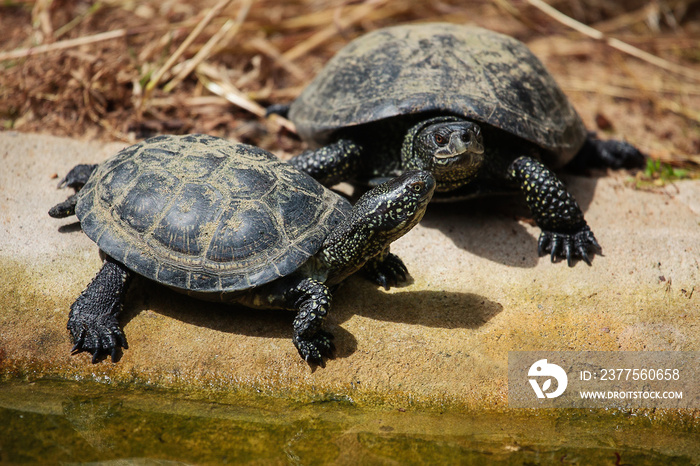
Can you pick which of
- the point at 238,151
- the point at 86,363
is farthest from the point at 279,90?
the point at 86,363

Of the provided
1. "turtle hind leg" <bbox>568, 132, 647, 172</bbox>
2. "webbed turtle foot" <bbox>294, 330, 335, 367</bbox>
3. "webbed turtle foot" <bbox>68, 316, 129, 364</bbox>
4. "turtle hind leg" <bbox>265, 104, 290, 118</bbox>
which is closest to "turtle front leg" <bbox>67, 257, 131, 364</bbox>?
"webbed turtle foot" <bbox>68, 316, 129, 364</bbox>

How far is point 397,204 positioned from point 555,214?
163 cm

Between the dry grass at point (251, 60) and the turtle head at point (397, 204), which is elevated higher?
the turtle head at point (397, 204)

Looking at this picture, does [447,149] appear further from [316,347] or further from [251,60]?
[251,60]

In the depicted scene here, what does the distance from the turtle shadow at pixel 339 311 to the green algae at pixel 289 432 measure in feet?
1.56

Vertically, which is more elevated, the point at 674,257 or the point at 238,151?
the point at 238,151

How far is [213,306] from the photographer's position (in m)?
3.79

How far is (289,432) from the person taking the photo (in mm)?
3094

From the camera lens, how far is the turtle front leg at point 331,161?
4.68m

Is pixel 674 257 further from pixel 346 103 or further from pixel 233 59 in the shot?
pixel 233 59

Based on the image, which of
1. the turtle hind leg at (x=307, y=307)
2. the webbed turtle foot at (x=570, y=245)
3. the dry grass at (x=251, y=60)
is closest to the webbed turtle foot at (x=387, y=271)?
the turtle hind leg at (x=307, y=307)

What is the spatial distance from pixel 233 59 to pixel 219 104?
101 centimetres

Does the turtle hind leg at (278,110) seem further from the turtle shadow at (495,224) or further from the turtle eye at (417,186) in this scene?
the turtle eye at (417,186)

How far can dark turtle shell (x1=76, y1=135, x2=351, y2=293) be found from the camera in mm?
3410
